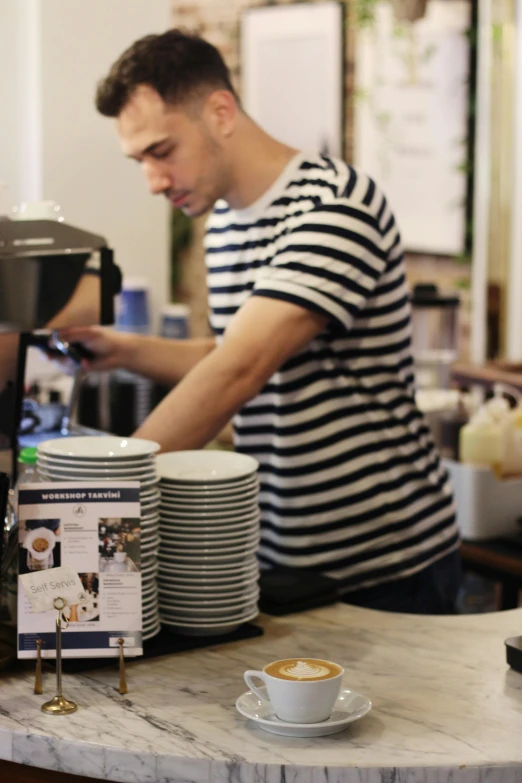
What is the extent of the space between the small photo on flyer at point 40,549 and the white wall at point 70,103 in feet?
7.10

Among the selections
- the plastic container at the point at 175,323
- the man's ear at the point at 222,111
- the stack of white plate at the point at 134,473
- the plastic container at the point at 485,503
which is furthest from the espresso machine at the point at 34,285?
Result: the plastic container at the point at 175,323

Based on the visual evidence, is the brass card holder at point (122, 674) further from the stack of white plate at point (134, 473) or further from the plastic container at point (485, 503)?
the plastic container at point (485, 503)

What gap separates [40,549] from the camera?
1.46 metres

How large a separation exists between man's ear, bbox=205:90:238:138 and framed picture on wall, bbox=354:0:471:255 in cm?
366

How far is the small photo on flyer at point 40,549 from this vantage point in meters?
1.45

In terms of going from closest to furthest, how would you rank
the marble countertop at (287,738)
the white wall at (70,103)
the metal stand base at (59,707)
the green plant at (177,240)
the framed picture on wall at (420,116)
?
the marble countertop at (287,738), the metal stand base at (59,707), the white wall at (70,103), the framed picture on wall at (420,116), the green plant at (177,240)

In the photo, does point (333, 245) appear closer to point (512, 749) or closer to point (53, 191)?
point (512, 749)

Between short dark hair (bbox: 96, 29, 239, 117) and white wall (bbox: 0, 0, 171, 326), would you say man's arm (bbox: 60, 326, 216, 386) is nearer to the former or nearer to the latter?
short dark hair (bbox: 96, 29, 239, 117)

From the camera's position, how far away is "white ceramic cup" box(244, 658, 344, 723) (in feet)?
4.24

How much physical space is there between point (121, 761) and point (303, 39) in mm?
5360

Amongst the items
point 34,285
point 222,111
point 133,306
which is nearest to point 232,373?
point 34,285

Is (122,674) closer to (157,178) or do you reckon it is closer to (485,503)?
(157,178)

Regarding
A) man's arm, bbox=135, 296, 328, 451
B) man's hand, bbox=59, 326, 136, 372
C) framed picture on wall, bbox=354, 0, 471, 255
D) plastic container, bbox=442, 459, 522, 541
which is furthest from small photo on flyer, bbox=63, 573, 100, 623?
framed picture on wall, bbox=354, 0, 471, 255

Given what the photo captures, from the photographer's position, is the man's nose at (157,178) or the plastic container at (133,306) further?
the plastic container at (133,306)
